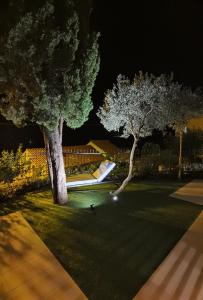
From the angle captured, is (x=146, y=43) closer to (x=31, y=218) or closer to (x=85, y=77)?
(x=85, y=77)

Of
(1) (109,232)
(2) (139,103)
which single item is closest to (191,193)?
(2) (139,103)

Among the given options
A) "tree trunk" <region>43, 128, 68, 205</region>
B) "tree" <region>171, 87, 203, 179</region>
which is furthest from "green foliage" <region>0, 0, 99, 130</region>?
"tree" <region>171, 87, 203, 179</region>

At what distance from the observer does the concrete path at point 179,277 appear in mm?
3711

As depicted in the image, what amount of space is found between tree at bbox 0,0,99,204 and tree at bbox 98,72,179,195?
3.08 ft

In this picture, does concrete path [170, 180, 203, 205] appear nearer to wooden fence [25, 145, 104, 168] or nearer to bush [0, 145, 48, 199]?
wooden fence [25, 145, 104, 168]

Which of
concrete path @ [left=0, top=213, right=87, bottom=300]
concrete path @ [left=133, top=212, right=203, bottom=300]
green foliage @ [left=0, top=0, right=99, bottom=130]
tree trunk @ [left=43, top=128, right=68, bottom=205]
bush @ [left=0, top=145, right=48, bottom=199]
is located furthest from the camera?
bush @ [left=0, top=145, right=48, bottom=199]

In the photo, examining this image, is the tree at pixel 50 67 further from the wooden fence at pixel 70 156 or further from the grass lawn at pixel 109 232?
the wooden fence at pixel 70 156

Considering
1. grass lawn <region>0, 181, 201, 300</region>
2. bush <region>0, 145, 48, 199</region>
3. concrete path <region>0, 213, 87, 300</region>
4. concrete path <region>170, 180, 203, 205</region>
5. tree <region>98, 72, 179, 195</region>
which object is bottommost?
concrete path <region>0, 213, 87, 300</region>

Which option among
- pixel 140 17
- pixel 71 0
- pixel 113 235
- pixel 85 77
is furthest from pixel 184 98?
pixel 140 17

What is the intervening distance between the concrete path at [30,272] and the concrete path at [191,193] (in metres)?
4.72

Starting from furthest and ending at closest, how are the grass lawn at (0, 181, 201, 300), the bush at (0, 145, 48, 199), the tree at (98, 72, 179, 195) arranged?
1. the bush at (0, 145, 48, 199)
2. the tree at (98, 72, 179, 195)
3. the grass lawn at (0, 181, 201, 300)

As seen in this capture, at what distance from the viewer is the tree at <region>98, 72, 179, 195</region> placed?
7.74 meters

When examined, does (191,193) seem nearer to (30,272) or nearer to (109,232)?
(109,232)

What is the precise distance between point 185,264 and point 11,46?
5.75 metres
